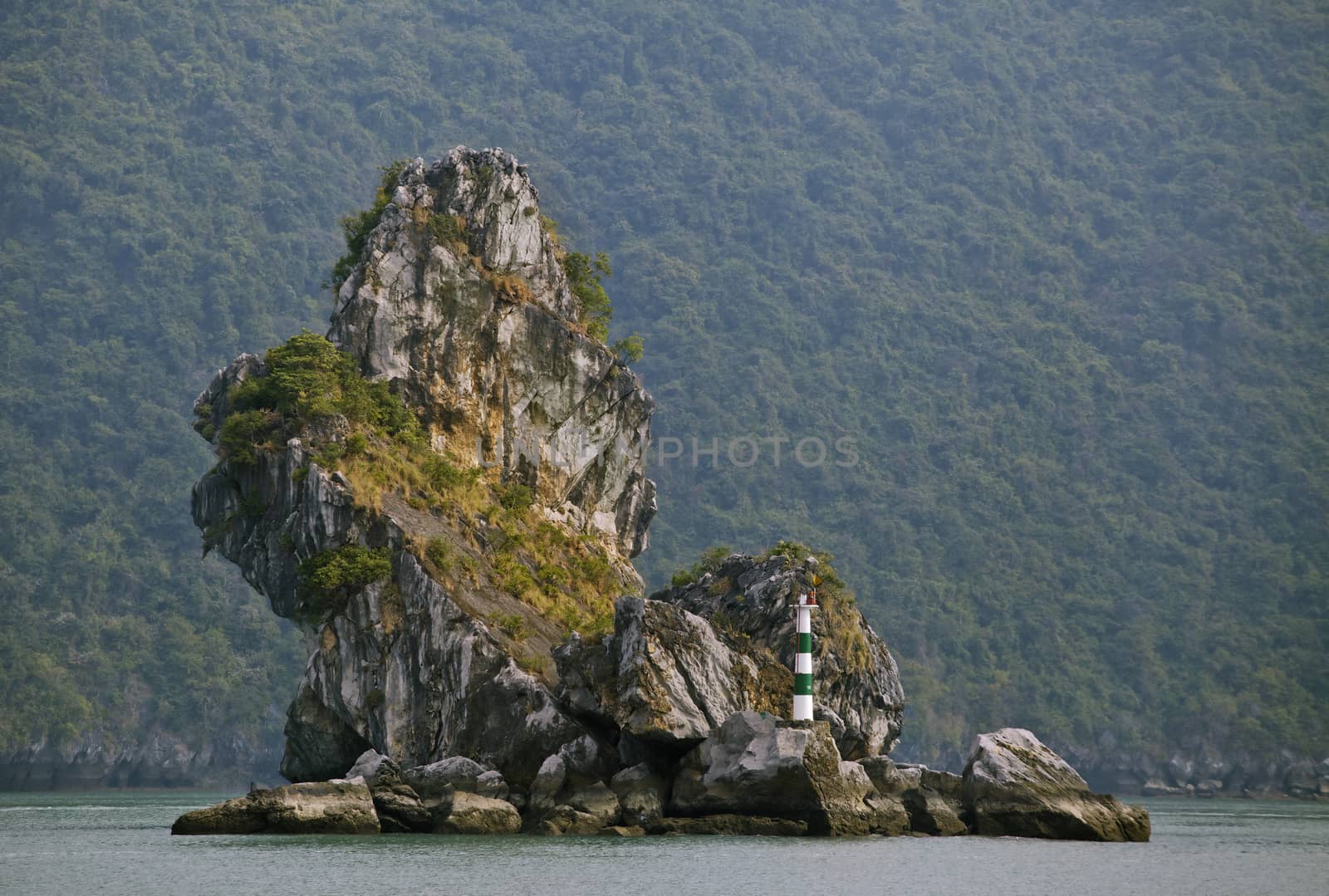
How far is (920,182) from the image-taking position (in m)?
196

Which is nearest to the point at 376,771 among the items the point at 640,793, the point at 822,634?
the point at 640,793

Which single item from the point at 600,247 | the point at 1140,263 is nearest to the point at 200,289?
the point at 600,247

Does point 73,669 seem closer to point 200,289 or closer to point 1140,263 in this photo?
point 200,289

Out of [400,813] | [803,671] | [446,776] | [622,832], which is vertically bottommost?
[622,832]

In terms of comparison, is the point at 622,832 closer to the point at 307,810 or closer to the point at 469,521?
the point at 307,810

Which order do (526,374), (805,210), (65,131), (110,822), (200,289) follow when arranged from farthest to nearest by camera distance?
(805,210) → (65,131) → (200,289) → (526,374) → (110,822)

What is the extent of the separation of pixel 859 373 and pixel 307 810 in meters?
126

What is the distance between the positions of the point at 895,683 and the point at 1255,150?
14265 centimetres

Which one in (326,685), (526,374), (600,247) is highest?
(600,247)

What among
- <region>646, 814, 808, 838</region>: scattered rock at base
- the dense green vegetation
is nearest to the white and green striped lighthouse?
<region>646, 814, 808, 838</region>: scattered rock at base

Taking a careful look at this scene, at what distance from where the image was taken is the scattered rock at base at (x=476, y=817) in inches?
1870

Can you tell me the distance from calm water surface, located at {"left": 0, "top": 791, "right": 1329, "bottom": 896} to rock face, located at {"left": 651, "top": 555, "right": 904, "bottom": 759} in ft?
35.0

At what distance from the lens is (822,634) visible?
197ft

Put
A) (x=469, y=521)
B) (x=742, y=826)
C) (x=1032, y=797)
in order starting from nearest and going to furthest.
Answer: (x=742, y=826) < (x=1032, y=797) < (x=469, y=521)
